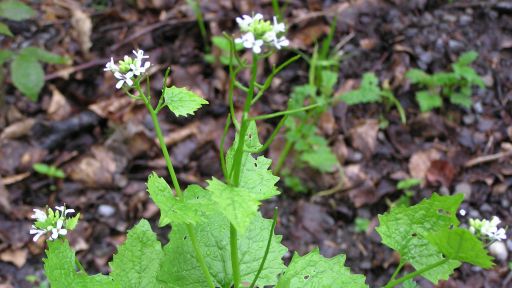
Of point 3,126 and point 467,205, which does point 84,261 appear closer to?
point 3,126

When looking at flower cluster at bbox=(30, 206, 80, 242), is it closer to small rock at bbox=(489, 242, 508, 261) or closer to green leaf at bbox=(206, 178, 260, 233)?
green leaf at bbox=(206, 178, 260, 233)

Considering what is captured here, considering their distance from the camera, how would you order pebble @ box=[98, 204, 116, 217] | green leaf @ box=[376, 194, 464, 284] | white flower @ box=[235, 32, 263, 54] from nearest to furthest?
white flower @ box=[235, 32, 263, 54]
green leaf @ box=[376, 194, 464, 284]
pebble @ box=[98, 204, 116, 217]

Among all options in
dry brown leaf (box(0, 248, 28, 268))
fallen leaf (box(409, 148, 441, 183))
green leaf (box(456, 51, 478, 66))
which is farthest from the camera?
green leaf (box(456, 51, 478, 66))

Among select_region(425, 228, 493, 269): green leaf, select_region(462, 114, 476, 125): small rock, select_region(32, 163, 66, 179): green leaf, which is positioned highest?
select_region(425, 228, 493, 269): green leaf

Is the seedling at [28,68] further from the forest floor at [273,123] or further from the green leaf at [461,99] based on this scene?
the green leaf at [461,99]

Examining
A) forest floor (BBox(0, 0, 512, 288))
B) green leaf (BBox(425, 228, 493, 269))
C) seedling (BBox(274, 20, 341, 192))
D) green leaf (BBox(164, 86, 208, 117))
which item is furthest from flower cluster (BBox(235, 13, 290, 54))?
forest floor (BBox(0, 0, 512, 288))

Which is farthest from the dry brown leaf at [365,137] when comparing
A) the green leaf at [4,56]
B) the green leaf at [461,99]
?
the green leaf at [4,56]

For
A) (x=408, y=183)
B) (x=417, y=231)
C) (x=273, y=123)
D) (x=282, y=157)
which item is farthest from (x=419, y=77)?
(x=417, y=231)

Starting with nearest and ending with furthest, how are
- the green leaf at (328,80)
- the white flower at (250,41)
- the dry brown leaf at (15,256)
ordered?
the white flower at (250,41), the dry brown leaf at (15,256), the green leaf at (328,80)
